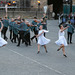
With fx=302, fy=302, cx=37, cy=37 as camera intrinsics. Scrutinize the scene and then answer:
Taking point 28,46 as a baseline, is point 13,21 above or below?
above

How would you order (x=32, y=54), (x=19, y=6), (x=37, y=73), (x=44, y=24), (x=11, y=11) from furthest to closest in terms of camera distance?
(x=19, y=6) < (x=11, y=11) < (x=44, y=24) < (x=32, y=54) < (x=37, y=73)

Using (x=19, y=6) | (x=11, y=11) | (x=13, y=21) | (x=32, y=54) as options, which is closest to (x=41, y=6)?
(x=19, y=6)

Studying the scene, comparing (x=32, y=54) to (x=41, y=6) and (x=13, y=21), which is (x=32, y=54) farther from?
(x=41, y=6)

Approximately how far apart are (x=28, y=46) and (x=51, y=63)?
20.5 ft

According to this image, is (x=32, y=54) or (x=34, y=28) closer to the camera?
(x=32, y=54)

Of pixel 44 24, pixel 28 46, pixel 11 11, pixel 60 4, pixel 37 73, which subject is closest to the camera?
pixel 37 73

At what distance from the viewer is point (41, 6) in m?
61.3

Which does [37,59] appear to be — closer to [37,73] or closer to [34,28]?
[37,73]

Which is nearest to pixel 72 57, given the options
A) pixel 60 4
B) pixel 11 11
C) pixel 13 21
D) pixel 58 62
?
pixel 58 62

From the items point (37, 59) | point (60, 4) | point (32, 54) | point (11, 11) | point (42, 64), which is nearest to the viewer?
point (42, 64)

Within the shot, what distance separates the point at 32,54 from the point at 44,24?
544cm

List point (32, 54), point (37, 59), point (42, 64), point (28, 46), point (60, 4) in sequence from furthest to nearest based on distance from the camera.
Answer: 1. point (60, 4)
2. point (28, 46)
3. point (32, 54)
4. point (37, 59)
5. point (42, 64)

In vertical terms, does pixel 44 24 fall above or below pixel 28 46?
above

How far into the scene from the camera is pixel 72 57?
13930mm
